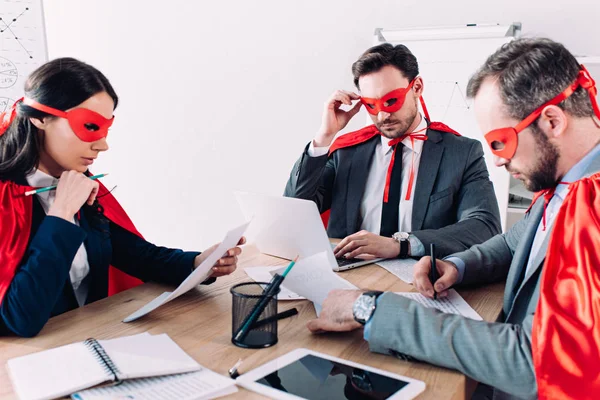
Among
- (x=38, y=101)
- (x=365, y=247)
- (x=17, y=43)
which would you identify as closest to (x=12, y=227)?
(x=38, y=101)

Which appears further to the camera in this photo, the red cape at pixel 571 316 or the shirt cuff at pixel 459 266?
the shirt cuff at pixel 459 266

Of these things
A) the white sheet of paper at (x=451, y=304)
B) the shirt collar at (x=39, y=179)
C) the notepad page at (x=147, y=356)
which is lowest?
the white sheet of paper at (x=451, y=304)

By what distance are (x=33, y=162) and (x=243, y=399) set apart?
0.98m

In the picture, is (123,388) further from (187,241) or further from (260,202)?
(187,241)

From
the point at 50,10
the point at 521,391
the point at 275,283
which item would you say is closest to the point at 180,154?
the point at 50,10

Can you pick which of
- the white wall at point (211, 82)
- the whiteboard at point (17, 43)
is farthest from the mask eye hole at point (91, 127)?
the white wall at point (211, 82)

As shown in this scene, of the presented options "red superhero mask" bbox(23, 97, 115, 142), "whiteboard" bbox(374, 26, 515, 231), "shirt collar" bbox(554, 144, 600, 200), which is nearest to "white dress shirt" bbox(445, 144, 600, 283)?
"shirt collar" bbox(554, 144, 600, 200)

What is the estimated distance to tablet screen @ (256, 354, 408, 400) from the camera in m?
1.04

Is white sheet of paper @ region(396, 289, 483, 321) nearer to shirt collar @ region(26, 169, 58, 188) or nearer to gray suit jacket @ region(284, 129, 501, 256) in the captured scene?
gray suit jacket @ region(284, 129, 501, 256)

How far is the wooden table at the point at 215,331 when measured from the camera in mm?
1144

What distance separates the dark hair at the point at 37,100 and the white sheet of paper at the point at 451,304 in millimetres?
1097

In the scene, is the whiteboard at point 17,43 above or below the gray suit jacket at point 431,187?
above

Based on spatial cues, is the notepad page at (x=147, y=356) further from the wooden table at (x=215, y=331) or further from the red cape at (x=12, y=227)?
the red cape at (x=12, y=227)

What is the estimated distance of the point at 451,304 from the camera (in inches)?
60.6
